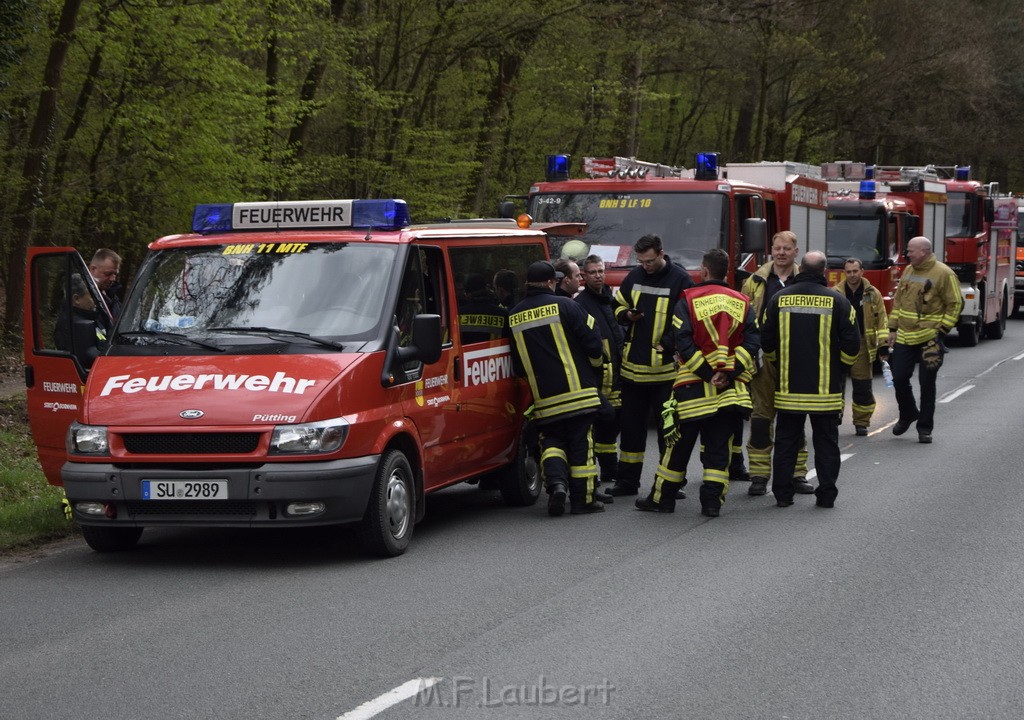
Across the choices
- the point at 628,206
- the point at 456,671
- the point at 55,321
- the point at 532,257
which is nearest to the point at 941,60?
the point at 628,206

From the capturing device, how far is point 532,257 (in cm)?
1101

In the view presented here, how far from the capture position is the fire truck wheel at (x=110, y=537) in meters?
8.55

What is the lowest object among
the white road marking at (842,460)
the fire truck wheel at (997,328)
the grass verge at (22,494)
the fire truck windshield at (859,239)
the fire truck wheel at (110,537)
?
the fire truck wheel at (997,328)

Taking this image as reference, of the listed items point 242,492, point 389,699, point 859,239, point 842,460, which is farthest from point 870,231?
point 389,699

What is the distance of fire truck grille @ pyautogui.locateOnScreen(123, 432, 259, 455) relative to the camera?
25.7 ft

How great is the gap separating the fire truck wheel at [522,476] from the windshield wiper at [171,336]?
9.01 feet

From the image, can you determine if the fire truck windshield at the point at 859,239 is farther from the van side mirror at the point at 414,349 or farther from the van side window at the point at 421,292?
the van side mirror at the point at 414,349

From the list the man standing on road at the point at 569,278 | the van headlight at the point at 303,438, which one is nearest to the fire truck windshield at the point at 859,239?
the man standing on road at the point at 569,278

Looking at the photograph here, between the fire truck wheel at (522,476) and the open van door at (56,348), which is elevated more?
the open van door at (56,348)

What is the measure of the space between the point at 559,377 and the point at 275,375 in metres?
2.47

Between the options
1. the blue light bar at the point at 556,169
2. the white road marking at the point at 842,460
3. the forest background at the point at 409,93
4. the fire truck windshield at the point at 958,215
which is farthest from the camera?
the fire truck windshield at the point at 958,215

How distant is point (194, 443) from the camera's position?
25.8 feet

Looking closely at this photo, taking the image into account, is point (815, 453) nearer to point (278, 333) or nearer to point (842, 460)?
point (842, 460)

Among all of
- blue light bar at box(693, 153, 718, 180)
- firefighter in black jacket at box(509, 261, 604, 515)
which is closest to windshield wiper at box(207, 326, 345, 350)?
firefighter in black jacket at box(509, 261, 604, 515)
